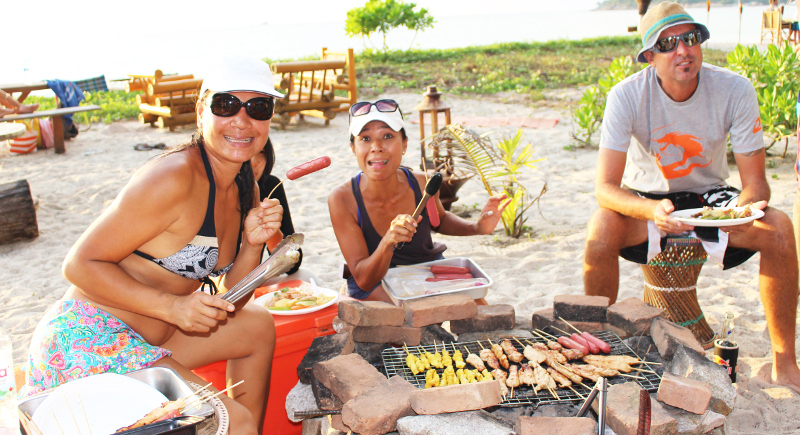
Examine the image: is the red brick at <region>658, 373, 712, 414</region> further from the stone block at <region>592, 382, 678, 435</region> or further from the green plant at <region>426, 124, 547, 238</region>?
the green plant at <region>426, 124, 547, 238</region>

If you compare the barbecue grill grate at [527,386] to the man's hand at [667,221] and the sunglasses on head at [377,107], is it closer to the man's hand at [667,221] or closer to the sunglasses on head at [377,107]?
the man's hand at [667,221]

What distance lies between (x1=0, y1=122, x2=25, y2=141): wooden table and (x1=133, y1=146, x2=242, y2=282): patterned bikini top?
6.34 metres

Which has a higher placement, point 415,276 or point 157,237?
point 157,237

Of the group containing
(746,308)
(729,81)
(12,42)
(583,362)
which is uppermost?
(12,42)

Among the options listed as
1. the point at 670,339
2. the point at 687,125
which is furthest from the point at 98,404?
the point at 687,125

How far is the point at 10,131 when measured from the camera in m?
7.46

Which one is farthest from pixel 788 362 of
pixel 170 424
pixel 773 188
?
pixel 773 188

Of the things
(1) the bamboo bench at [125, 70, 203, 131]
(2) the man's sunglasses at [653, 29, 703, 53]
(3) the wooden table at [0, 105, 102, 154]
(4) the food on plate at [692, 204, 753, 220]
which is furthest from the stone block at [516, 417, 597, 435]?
(1) the bamboo bench at [125, 70, 203, 131]

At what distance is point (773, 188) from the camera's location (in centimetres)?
620

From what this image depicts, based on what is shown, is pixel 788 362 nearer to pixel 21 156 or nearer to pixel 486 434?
pixel 486 434

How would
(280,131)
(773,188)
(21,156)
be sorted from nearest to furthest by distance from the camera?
(773,188) → (21,156) → (280,131)

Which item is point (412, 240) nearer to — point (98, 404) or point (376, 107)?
point (376, 107)

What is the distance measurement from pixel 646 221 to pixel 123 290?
9.21 ft

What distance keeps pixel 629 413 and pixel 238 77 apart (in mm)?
2022
